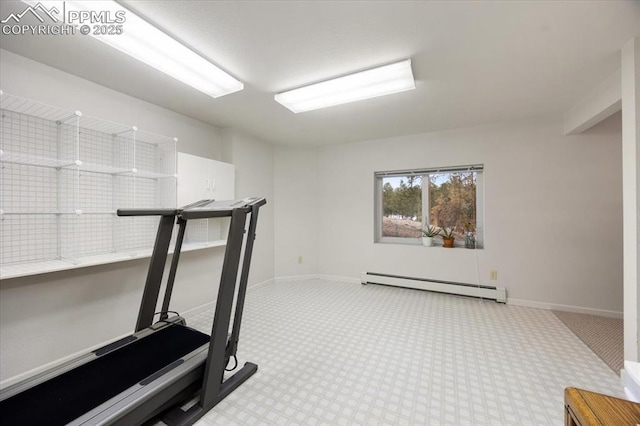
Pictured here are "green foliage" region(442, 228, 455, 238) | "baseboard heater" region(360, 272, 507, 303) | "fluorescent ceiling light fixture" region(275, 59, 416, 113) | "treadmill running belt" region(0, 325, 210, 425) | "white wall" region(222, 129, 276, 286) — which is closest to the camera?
"treadmill running belt" region(0, 325, 210, 425)

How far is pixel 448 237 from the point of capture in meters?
3.73

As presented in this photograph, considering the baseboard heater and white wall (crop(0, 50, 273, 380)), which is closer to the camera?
white wall (crop(0, 50, 273, 380))

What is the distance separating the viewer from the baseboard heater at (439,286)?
3.32 meters

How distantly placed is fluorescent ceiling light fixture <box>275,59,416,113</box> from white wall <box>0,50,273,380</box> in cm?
147

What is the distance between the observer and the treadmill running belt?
123 centimetres

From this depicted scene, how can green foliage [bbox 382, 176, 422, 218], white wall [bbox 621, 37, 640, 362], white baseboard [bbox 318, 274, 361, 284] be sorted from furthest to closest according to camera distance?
white baseboard [bbox 318, 274, 361, 284] → green foliage [bbox 382, 176, 422, 218] → white wall [bbox 621, 37, 640, 362]

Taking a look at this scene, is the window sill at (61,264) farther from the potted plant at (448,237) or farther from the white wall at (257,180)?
the potted plant at (448,237)

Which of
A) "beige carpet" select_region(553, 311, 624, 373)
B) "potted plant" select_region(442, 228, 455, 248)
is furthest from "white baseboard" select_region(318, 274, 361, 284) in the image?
"beige carpet" select_region(553, 311, 624, 373)

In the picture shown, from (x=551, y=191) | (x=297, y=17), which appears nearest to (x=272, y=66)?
(x=297, y=17)

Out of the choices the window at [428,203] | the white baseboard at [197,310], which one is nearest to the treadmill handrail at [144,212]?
the white baseboard at [197,310]

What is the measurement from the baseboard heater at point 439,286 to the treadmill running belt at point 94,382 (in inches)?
111

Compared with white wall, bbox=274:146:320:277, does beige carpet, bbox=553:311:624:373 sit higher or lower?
lower

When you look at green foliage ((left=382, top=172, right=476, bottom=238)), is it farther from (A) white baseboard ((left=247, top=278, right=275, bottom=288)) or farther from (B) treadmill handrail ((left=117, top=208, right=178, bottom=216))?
(B) treadmill handrail ((left=117, top=208, right=178, bottom=216))

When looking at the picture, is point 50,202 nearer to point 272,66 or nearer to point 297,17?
point 272,66
